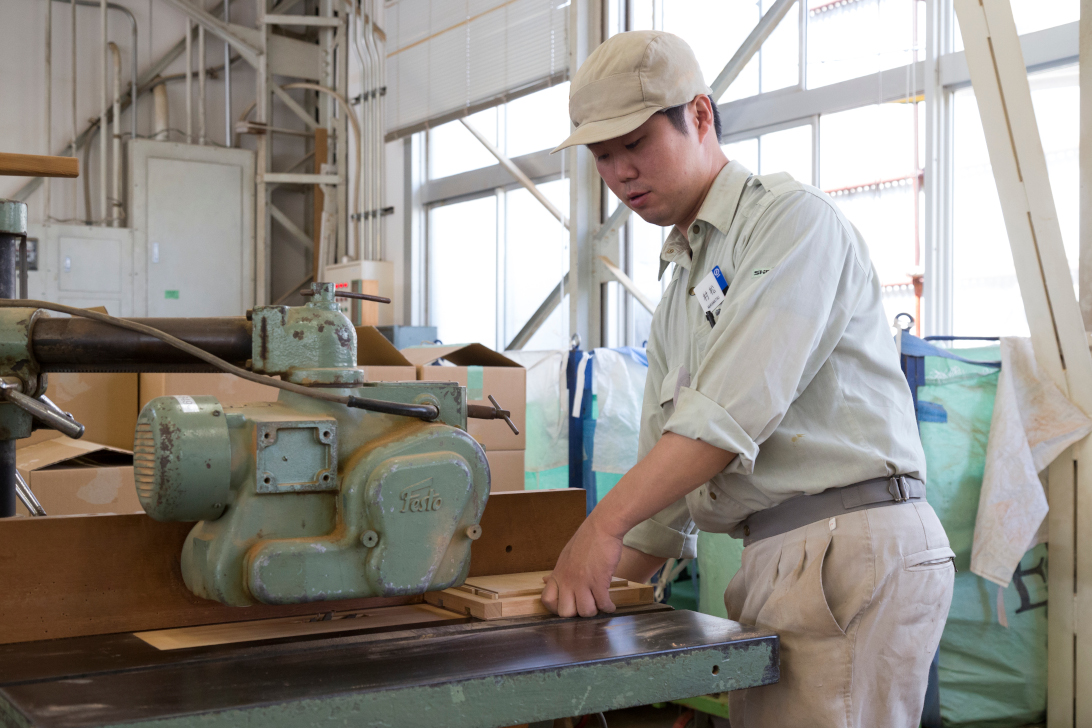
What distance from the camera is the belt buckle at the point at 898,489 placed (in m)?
1.12

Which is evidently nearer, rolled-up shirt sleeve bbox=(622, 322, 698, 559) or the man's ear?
the man's ear

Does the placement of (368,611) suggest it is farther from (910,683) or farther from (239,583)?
(910,683)

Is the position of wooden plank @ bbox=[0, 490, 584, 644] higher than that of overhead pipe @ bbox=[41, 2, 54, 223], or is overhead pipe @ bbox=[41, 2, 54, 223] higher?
overhead pipe @ bbox=[41, 2, 54, 223]

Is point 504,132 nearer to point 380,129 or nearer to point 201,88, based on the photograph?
point 380,129

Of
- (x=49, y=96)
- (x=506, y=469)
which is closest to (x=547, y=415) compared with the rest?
(x=506, y=469)

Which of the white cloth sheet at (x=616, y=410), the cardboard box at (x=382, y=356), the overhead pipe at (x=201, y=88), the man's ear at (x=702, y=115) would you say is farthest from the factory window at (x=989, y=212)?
the overhead pipe at (x=201, y=88)

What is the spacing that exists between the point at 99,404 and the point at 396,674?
1.44 meters

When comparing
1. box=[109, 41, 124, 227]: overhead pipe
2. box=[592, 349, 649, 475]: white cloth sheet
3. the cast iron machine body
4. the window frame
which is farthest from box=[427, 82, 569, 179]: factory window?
the cast iron machine body

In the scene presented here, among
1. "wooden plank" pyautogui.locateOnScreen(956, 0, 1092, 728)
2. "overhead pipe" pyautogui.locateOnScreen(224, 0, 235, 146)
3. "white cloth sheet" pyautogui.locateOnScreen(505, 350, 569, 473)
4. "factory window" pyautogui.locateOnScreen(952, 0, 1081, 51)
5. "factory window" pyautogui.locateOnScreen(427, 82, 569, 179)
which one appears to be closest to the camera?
"wooden plank" pyautogui.locateOnScreen(956, 0, 1092, 728)

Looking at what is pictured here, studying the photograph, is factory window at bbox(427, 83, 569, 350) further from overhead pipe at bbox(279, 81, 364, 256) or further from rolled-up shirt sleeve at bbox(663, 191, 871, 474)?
rolled-up shirt sleeve at bbox(663, 191, 871, 474)

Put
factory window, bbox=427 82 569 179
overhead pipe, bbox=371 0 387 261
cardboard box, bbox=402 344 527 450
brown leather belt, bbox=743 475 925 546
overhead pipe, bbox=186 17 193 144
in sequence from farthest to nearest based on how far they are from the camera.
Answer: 1. overhead pipe, bbox=186 17 193 144
2. overhead pipe, bbox=371 0 387 261
3. factory window, bbox=427 82 569 179
4. cardboard box, bbox=402 344 527 450
5. brown leather belt, bbox=743 475 925 546

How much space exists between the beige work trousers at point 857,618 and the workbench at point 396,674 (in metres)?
0.09

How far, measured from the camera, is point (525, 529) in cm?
133

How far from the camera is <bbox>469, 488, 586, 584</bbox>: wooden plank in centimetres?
129
